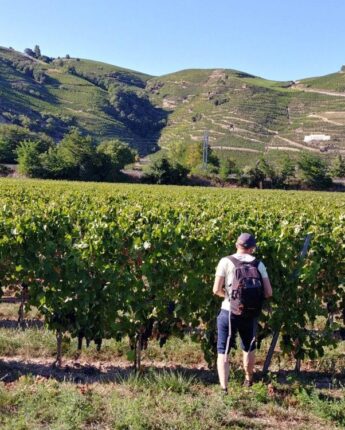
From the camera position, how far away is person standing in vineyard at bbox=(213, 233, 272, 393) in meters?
4.75

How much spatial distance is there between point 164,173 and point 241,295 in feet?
185

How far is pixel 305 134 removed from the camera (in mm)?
115375

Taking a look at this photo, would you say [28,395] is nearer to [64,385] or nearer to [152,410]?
[64,385]

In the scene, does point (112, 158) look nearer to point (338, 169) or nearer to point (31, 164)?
point (31, 164)

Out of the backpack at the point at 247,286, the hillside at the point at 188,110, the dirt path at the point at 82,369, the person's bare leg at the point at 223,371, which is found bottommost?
the dirt path at the point at 82,369

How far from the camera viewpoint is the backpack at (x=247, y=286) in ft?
15.5

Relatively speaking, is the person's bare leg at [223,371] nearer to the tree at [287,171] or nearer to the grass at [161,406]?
the grass at [161,406]

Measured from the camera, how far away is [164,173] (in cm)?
6066

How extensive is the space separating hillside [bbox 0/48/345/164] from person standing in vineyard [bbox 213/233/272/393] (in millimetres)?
96652

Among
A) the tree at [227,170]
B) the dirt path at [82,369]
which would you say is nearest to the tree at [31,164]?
the tree at [227,170]

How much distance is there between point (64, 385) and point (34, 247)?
74.8 inches

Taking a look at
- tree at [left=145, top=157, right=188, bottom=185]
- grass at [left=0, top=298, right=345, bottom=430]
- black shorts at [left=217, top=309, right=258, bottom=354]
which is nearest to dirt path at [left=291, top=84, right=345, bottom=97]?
tree at [left=145, top=157, right=188, bottom=185]

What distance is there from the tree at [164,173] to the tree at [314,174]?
19.6 meters

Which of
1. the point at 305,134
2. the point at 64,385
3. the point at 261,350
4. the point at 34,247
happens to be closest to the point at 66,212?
the point at 34,247
